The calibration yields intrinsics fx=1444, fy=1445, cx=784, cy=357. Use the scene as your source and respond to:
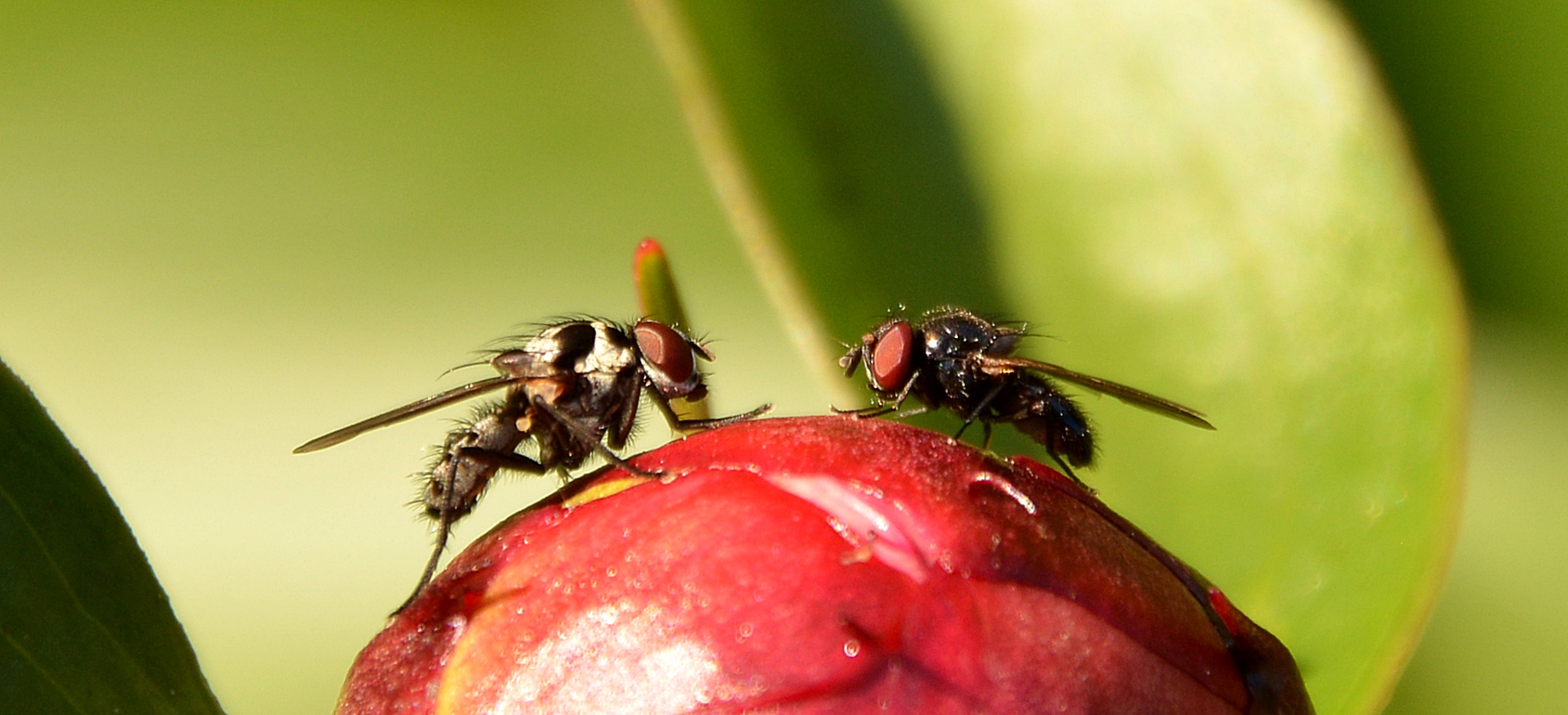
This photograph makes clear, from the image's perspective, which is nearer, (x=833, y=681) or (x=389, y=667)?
(x=833, y=681)

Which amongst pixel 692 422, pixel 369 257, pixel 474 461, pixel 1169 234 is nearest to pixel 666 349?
pixel 692 422

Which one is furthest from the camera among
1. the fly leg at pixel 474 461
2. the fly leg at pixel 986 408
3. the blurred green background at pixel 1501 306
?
the blurred green background at pixel 1501 306

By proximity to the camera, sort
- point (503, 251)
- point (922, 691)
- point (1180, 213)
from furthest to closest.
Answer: point (503, 251)
point (1180, 213)
point (922, 691)

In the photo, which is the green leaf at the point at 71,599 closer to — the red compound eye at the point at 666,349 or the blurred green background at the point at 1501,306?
the red compound eye at the point at 666,349

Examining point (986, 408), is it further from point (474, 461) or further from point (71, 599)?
point (71, 599)

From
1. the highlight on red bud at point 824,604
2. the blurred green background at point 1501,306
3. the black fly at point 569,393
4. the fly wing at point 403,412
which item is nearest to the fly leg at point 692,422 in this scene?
the black fly at point 569,393

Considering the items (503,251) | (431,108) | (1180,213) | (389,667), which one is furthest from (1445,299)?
(431,108)

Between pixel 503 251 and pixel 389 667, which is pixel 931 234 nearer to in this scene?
pixel 389 667
